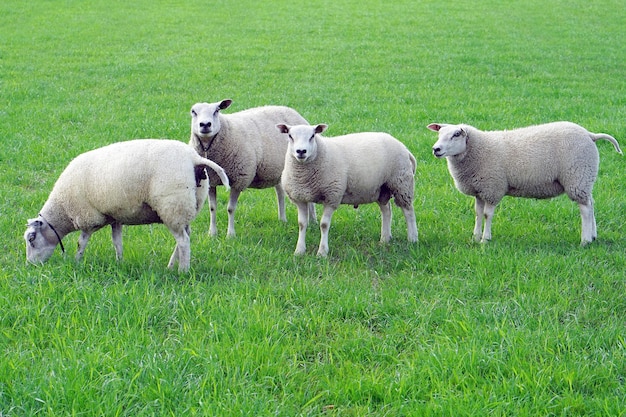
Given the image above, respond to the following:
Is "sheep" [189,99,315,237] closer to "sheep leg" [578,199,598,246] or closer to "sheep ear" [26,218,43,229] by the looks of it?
"sheep ear" [26,218,43,229]

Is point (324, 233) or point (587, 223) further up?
point (587, 223)

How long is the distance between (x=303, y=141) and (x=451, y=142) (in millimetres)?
1397

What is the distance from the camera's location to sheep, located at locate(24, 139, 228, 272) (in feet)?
17.2

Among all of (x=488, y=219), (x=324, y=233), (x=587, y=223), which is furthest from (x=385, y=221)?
(x=587, y=223)

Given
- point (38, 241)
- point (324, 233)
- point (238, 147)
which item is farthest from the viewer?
point (238, 147)

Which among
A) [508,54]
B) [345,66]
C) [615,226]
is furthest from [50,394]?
[508,54]

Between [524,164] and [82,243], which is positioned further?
[524,164]

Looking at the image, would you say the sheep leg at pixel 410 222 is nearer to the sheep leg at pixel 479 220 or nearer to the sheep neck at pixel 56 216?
the sheep leg at pixel 479 220

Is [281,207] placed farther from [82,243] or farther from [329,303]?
[329,303]

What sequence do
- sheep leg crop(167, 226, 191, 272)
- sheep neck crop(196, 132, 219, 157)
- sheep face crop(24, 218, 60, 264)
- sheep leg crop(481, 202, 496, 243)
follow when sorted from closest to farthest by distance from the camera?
sheep leg crop(167, 226, 191, 272)
sheep face crop(24, 218, 60, 264)
sheep leg crop(481, 202, 496, 243)
sheep neck crop(196, 132, 219, 157)

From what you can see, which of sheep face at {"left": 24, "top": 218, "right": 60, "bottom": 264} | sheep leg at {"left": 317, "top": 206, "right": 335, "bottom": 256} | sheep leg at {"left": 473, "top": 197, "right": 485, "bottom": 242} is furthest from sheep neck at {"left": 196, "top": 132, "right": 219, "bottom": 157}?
sheep leg at {"left": 473, "top": 197, "right": 485, "bottom": 242}

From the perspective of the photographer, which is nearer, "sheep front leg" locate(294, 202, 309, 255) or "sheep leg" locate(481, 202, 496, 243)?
"sheep front leg" locate(294, 202, 309, 255)

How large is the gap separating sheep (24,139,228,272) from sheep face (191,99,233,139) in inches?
35.1

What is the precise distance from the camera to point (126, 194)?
17.4 ft
